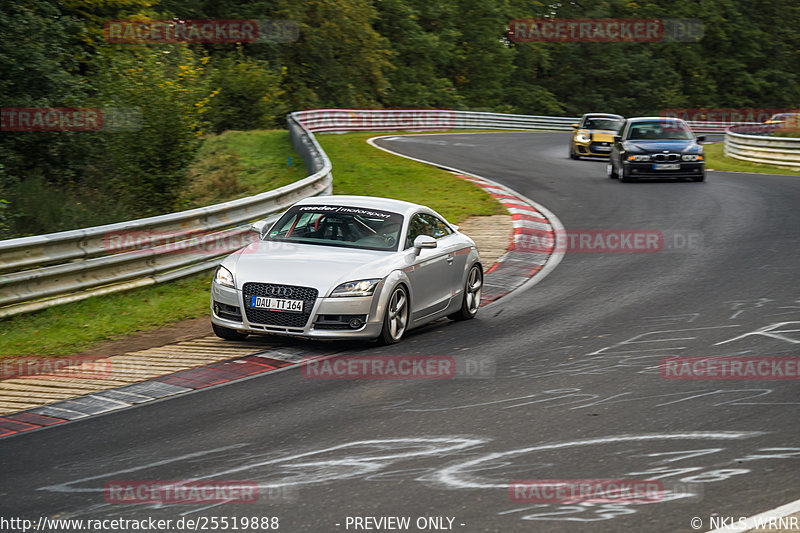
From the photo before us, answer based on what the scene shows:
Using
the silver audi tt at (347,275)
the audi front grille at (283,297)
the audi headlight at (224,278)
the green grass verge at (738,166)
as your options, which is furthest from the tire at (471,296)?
the green grass verge at (738,166)

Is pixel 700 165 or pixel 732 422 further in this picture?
pixel 700 165

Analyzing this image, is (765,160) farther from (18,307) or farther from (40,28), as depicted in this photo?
(18,307)

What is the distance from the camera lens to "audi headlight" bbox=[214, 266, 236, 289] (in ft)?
32.1

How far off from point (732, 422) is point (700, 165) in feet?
62.5

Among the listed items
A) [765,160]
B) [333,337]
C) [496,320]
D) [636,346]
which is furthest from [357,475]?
[765,160]

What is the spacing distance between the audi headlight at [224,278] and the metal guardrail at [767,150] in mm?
24333

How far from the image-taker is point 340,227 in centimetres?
1076

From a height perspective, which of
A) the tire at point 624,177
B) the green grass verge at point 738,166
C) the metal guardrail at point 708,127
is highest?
the tire at point 624,177

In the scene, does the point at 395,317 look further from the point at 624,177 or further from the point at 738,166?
the point at 738,166

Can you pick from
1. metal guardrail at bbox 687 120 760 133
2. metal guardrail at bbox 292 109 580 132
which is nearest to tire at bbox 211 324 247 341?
metal guardrail at bbox 292 109 580 132

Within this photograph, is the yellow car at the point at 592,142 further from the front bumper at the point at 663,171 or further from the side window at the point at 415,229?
the side window at the point at 415,229

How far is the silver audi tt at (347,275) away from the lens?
9531 mm

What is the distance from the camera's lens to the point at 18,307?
413 inches

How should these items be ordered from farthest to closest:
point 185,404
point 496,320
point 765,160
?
point 765,160, point 496,320, point 185,404
